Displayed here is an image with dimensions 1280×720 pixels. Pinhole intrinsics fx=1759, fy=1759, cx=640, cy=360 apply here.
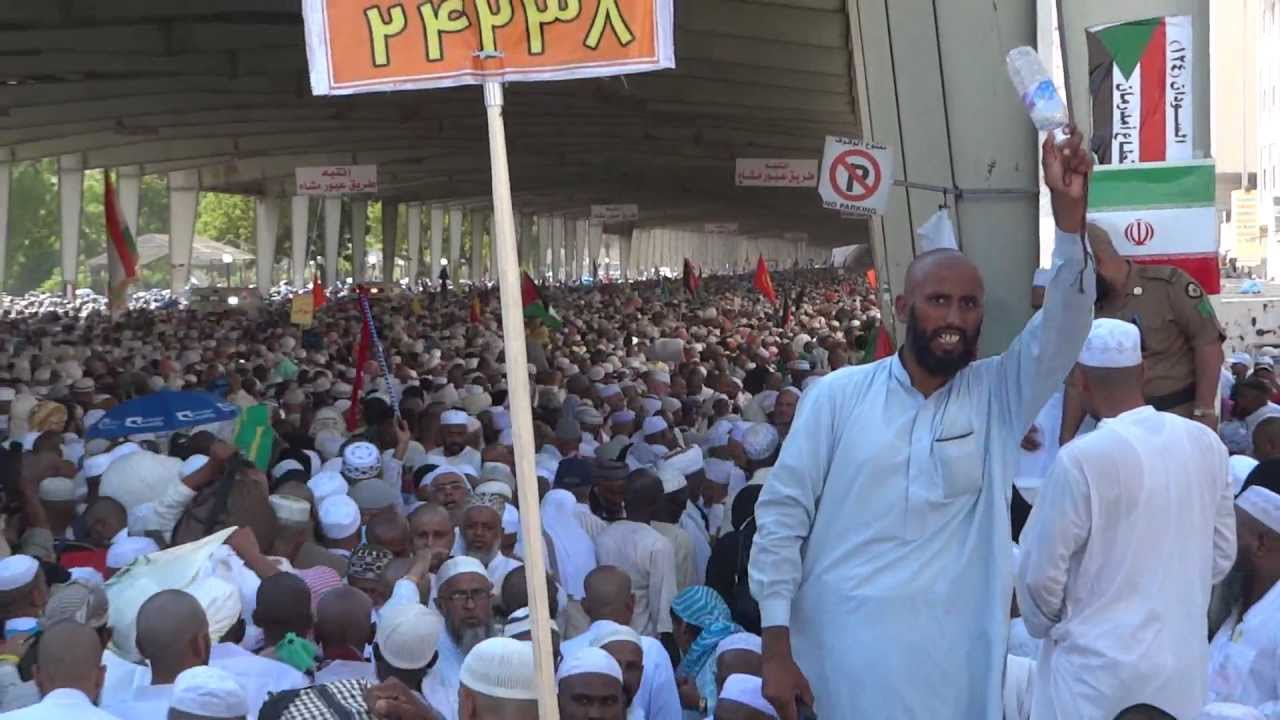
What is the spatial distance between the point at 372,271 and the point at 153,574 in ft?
339

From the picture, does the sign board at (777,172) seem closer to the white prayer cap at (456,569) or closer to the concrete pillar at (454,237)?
the white prayer cap at (456,569)

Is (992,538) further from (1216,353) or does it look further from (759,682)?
(1216,353)

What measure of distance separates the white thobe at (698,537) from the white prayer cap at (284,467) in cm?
260

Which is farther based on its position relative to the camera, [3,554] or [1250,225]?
[1250,225]

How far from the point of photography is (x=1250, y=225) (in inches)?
3430

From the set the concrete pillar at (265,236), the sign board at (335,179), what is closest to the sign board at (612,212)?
the concrete pillar at (265,236)

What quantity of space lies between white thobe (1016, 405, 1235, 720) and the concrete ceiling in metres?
22.1

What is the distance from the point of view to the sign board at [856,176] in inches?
590

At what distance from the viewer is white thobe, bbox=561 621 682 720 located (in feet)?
21.2

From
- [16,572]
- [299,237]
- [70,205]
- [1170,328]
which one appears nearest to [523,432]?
[16,572]

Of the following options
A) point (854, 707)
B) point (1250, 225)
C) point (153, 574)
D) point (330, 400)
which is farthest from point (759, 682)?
point (1250, 225)

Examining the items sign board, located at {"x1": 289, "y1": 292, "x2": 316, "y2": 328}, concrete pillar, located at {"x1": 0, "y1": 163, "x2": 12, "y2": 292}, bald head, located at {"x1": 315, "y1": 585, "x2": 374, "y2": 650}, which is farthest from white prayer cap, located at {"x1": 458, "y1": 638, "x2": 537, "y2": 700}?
concrete pillar, located at {"x1": 0, "y1": 163, "x2": 12, "y2": 292}

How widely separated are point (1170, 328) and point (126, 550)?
5.13 meters

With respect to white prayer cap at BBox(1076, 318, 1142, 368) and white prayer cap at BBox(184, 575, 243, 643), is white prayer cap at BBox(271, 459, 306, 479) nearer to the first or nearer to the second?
white prayer cap at BBox(184, 575, 243, 643)
